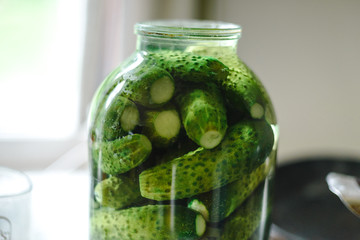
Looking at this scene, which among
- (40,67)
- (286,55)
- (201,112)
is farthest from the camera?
(286,55)

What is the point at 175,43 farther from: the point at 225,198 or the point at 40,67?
the point at 40,67

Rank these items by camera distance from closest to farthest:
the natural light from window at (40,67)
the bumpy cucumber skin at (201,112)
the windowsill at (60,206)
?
1. the bumpy cucumber skin at (201,112)
2. the windowsill at (60,206)
3. the natural light from window at (40,67)

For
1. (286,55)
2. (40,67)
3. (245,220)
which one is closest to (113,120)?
(245,220)

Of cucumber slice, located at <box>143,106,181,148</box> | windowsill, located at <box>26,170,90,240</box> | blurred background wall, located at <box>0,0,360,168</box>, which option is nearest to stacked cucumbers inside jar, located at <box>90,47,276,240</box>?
cucumber slice, located at <box>143,106,181,148</box>

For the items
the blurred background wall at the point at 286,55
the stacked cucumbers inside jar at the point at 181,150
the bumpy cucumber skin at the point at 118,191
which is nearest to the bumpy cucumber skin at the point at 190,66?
the stacked cucumbers inside jar at the point at 181,150

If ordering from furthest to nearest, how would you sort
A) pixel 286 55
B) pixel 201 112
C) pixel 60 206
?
pixel 286 55, pixel 60 206, pixel 201 112

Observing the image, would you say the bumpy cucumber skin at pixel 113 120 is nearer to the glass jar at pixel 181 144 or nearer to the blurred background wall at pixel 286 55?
the glass jar at pixel 181 144

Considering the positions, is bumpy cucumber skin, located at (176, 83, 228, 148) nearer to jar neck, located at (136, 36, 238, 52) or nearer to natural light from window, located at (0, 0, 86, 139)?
jar neck, located at (136, 36, 238, 52)
